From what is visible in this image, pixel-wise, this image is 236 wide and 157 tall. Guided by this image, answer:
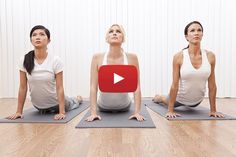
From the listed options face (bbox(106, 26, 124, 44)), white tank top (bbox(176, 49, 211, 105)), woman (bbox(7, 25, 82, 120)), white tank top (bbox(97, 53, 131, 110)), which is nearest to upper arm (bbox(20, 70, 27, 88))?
woman (bbox(7, 25, 82, 120))

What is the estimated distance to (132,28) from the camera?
4.60 metres

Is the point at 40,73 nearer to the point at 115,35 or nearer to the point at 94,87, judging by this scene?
the point at 94,87

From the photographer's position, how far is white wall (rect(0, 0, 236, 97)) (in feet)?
15.0

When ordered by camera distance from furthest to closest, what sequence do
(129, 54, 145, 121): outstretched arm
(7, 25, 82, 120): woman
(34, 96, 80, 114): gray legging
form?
(34, 96, 80, 114): gray legging < (7, 25, 82, 120): woman < (129, 54, 145, 121): outstretched arm

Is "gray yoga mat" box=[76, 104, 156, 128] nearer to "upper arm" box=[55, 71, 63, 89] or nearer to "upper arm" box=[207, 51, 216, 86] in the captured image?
"upper arm" box=[55, 71, 63, 89]

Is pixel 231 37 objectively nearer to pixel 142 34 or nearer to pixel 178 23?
pixel 178 23

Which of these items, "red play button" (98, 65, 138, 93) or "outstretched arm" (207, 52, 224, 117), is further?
"outstretched arm" (207, 52, 224, 117)

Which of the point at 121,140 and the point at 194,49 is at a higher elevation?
the point at 194,49

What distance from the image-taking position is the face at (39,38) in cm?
260

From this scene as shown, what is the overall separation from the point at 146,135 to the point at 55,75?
115cm

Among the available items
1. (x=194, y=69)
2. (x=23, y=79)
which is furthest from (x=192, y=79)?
(x=23, y=79)

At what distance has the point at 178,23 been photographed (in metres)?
4.58

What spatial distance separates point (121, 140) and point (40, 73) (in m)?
1.19

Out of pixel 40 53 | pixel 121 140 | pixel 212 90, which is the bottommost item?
pixel 121 140
